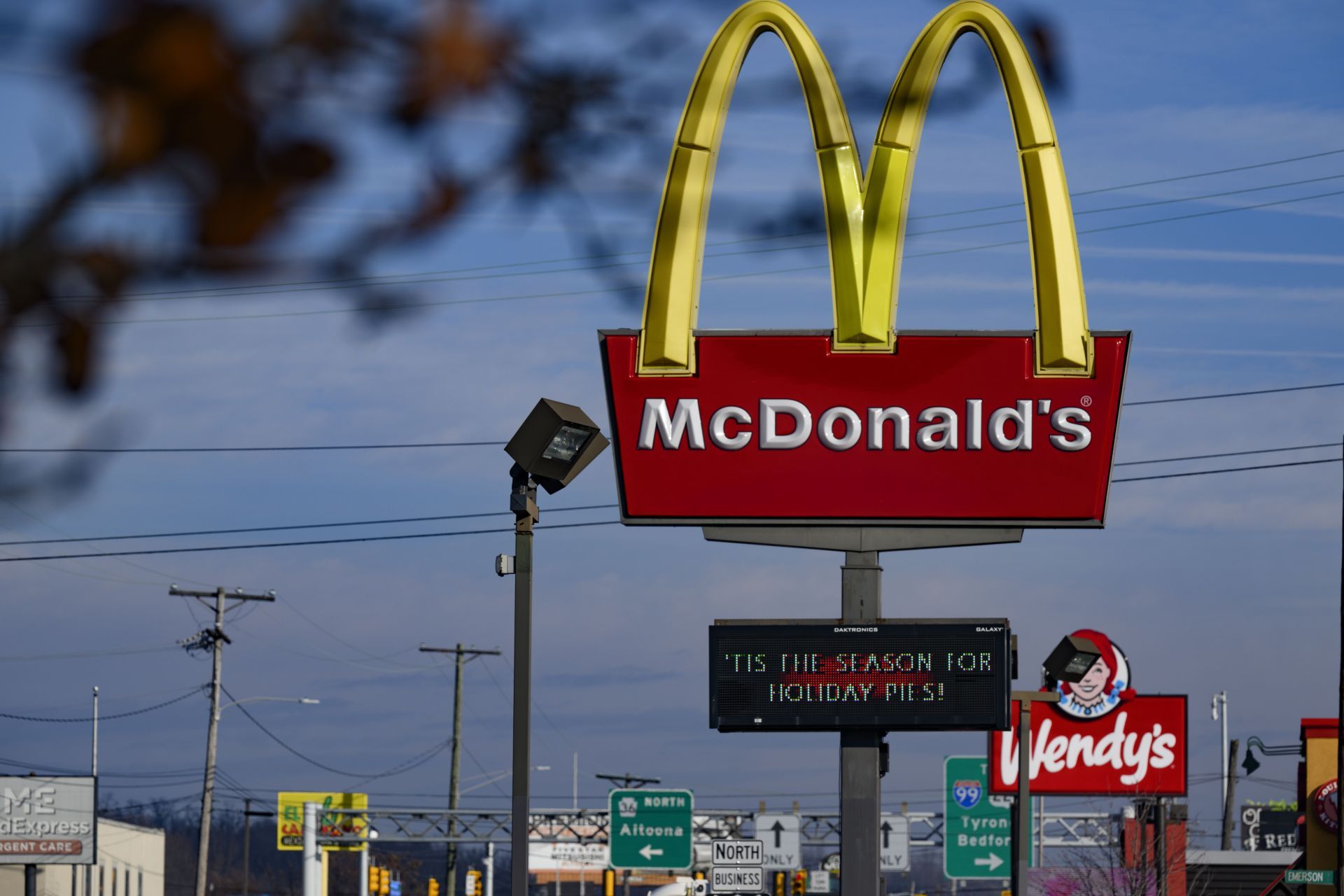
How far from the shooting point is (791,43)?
23.0 meters

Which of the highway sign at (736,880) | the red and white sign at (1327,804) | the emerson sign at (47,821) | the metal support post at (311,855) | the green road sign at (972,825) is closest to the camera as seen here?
the red and white sign at (1327,804)

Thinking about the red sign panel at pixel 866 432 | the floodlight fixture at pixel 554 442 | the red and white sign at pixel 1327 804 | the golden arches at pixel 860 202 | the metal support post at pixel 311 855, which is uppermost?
the golden arches at pixel 860 202

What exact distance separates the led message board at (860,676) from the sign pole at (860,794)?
1.35 m

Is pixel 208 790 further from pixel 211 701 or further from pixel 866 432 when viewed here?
pixel 866 432

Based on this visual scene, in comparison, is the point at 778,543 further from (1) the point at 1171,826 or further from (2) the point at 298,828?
(2) the point at 298,828

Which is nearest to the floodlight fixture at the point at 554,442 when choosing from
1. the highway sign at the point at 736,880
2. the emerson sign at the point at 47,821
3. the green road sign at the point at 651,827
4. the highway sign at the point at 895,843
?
the highway sign at the point at 736,880

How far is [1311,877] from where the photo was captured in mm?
37188

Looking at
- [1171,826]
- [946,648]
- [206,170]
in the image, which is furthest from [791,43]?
[1171,826]

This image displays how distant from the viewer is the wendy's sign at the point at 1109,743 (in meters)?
46.6

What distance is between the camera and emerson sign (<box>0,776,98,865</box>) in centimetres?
6575

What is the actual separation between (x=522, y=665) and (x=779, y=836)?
102 feet

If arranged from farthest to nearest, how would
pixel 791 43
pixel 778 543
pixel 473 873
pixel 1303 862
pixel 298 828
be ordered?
pixel 473 873 → pixel 298 828 → pixel 1303 862 → pixel 778 543 → pixel 791 43

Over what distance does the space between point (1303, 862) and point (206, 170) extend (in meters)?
Answer: 41.1

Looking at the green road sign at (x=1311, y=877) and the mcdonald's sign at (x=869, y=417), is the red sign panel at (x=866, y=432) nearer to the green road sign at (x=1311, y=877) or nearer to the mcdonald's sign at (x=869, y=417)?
the mcdonald's sign at (x=869, y=417)
